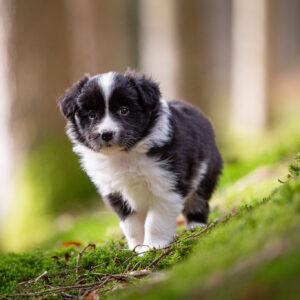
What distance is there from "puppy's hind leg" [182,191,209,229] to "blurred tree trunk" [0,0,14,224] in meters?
5.44

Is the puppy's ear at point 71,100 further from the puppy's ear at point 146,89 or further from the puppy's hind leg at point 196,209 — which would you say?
the puppy's hind leg at point 196,209

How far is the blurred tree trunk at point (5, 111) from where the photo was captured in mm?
10117

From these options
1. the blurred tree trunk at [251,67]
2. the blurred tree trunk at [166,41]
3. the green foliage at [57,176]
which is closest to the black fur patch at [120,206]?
the green foliage at [57,176]

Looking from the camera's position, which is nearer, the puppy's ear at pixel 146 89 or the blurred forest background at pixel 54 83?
the puppy's ear at pixel 146 89

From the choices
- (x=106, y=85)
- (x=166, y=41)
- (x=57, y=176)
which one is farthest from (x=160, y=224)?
(x=166, y=41)

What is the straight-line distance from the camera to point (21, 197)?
1010 centimetres

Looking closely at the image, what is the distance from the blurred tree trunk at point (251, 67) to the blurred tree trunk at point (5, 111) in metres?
8.29

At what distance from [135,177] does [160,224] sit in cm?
53

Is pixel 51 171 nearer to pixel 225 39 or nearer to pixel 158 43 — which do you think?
pixel 158 43

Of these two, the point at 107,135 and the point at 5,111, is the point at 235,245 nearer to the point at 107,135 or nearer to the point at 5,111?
the point at 107,135

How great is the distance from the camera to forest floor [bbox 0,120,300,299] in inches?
74.8

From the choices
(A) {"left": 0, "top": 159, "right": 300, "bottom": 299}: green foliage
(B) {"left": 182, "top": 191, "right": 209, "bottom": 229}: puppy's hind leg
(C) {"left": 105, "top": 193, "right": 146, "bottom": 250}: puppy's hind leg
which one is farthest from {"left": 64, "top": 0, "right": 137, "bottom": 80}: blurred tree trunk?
(A) {"left": 0, "top": 159, "right": 300, "bottom": 299}: green foliage

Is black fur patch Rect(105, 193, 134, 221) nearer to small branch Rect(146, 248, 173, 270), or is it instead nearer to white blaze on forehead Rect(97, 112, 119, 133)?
white blaze on forehead Rect(97, 112, 119, 133)

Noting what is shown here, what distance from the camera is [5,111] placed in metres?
10.2
